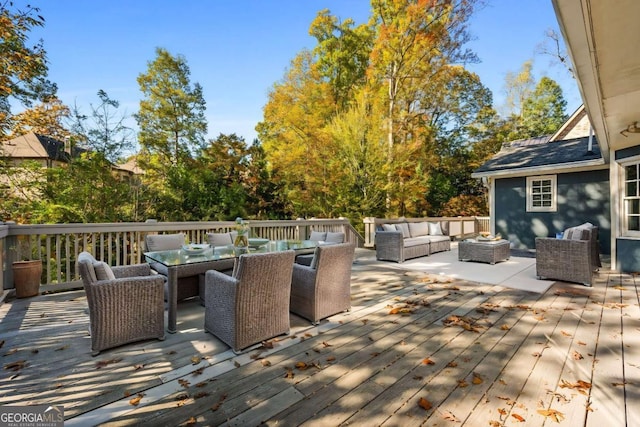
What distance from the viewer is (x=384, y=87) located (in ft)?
41.3

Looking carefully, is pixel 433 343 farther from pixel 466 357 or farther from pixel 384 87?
pixel 384 87

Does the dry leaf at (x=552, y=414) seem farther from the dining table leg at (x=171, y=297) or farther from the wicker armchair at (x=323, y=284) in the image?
the dining table leg at (x=171, y=297)

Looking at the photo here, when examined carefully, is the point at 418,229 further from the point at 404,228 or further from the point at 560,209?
the point at 560,209

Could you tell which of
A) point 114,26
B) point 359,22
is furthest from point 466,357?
point 359,22

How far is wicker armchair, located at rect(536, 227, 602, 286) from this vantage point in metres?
4.66

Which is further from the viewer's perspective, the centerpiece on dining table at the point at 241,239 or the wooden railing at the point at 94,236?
the wooden railing at the point at 94,236

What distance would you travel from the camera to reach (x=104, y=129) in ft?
27.9

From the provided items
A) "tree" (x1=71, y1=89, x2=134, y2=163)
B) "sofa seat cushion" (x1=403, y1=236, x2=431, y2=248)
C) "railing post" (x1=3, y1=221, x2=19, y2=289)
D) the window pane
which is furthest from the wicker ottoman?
"tree" (x1=71, y1=89, x2=134, y2=163)

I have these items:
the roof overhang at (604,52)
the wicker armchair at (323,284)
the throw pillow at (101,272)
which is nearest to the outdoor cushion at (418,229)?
the roof overhang at (604,52)

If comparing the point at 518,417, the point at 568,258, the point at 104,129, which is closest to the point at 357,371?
the point at 518,417

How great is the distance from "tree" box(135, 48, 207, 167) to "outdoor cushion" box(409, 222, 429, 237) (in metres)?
11.0

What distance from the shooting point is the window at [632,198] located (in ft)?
18.7

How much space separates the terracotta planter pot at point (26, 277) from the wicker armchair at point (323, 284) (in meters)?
3.57

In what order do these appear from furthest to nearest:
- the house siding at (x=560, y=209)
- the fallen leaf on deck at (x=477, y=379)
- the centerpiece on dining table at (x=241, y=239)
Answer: the house siding at (x=560, y=209)
the centerpiece on dining table at (x=241, y=239)
the fallen leaf on deck at (x=477, y=379)
